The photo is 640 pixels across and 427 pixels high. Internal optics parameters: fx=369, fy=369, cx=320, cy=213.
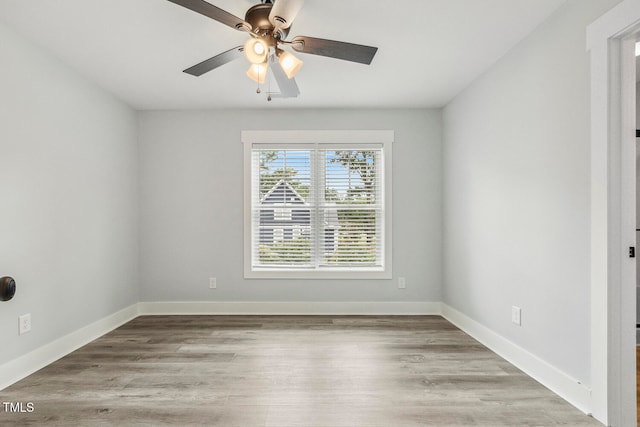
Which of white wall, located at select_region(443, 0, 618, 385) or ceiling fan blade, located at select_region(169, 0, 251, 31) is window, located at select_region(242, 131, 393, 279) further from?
ceiling fan blade, located at select_region(169, 0, 251, 31)

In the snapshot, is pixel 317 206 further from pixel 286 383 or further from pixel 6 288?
pixel 6 288

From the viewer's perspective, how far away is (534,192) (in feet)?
8.63

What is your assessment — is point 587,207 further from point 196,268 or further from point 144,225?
point 144,225

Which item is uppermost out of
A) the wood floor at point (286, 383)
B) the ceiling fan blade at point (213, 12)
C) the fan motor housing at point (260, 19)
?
the fan motor housing at point (260, 19)

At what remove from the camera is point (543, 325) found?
2518mm

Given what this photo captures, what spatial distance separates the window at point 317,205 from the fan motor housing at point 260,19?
90.0 inches

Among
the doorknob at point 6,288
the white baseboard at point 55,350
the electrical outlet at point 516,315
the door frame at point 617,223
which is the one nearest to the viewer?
the door frame at point 617,223

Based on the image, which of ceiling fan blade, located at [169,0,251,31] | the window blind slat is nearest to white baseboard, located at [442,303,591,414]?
the window blind slat

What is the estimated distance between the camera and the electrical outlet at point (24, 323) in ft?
8.62

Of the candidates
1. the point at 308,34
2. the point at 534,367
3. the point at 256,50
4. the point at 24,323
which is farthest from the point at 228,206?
the point at 534,367

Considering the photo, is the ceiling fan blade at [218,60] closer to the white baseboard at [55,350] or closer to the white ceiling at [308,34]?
the white ceiling at [308,34]

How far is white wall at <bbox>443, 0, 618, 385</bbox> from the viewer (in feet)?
7.20

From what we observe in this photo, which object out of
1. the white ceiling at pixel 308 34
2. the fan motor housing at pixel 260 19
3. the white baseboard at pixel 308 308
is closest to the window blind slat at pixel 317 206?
the white baseboard at pixel 308 308

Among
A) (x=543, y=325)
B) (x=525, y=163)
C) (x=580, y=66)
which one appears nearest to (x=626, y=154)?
(x=580, y=66)
